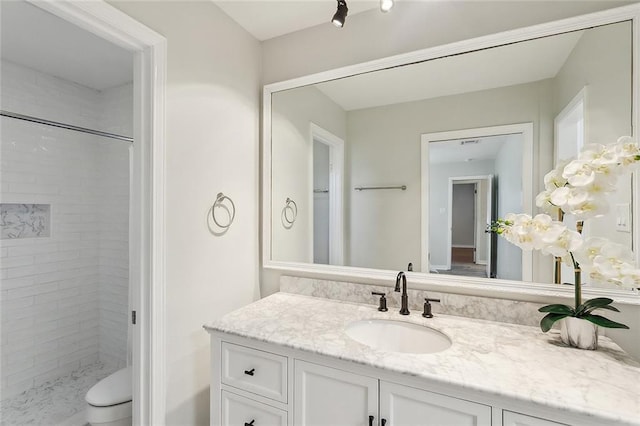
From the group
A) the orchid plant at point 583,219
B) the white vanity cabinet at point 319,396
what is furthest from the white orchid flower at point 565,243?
the white vanity cabinet at point 319,396

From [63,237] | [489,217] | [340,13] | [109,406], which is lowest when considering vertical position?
[109,406]

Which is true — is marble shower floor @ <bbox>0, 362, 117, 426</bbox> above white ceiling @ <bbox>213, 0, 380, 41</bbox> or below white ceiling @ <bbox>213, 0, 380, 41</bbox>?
below

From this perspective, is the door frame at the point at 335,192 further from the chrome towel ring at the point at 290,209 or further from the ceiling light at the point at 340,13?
the ceiling light at the point at 340,13

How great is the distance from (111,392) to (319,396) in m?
1.30

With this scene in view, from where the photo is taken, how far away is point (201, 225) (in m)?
1.51

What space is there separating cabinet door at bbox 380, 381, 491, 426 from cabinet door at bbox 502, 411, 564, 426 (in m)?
0.04

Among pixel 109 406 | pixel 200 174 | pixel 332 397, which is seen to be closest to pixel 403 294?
pixel 332 397

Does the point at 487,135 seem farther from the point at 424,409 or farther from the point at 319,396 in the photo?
the point at 319,396

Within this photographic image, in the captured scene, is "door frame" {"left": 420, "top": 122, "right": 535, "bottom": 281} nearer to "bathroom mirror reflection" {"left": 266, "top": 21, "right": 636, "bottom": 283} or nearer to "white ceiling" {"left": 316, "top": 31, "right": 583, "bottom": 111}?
"bathroom mirror reflection" {"left": 266, "top": 21, "right": 636, "bottom": 283}

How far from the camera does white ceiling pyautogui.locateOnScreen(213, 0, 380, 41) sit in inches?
61.5

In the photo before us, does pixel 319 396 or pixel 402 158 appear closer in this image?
pixel 319 396

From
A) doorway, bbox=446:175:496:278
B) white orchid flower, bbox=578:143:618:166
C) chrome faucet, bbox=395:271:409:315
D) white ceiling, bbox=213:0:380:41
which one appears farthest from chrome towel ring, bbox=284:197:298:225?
white orchid flower, bbox=578:143:618:166

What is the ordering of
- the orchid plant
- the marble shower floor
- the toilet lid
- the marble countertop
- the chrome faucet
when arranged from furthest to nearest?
the marble shower floor, the toilet lid, the chrome faucet, the orchid plant, the marble countertop

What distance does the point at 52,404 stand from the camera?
207 centimetres
